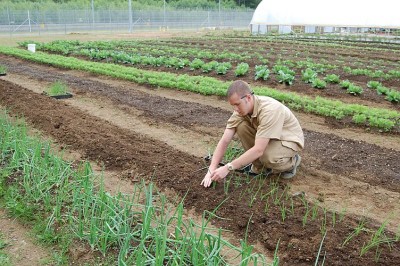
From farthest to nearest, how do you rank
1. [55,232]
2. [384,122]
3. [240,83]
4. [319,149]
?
[384,122] < [319,149] < [240,83] < [55,232]

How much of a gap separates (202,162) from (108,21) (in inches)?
1539

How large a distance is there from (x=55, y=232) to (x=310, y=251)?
87.3 inches

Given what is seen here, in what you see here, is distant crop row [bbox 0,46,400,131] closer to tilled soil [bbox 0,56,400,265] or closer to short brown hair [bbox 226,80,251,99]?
tilled soil [bbox 0,56,400,265]

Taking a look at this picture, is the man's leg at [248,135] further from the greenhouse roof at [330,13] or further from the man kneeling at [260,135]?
the greenhouse roof at [330,13]

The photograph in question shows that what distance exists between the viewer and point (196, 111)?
7.66 metres

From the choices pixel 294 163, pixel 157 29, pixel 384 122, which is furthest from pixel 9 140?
pixel 157 29

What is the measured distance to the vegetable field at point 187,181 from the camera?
3.21 metres

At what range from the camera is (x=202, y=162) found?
16.3 feet

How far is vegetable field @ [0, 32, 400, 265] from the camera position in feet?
10.5

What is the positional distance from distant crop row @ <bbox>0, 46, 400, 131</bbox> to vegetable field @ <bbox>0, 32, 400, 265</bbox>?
41 millimetres

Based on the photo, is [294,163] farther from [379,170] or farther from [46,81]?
[46,81]

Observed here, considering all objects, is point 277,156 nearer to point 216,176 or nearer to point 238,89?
point 216,176

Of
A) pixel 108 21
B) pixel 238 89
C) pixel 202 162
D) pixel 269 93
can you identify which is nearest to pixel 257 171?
pixel 202 162

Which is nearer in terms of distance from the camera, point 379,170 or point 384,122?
point 379,170
